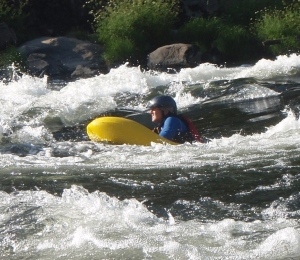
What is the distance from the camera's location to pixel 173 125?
9.33 m

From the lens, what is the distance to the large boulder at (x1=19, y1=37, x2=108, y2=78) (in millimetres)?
17672

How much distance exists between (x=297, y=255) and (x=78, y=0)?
1676 cm

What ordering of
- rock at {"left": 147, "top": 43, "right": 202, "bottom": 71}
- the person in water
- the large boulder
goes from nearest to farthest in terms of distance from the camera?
the person in water
rock at {"left": 147, "top": 43, "right": 202, "bottom": 71}
the large boulder

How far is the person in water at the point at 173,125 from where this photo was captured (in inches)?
365

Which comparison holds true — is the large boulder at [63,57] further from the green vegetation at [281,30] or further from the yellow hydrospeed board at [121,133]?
the yellow hydrospeed board at [121,133]

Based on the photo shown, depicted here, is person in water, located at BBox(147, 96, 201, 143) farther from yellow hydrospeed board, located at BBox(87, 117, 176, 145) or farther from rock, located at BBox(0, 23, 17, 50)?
rock, located at BBox(0, 23, 17, 50)

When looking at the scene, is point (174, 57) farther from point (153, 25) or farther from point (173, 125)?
point (173, 125)

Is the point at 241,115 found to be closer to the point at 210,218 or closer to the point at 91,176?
the point at 91,176

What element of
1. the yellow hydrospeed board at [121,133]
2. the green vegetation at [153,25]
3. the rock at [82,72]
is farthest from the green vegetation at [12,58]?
the yellow hydrospeed board at [121,133]

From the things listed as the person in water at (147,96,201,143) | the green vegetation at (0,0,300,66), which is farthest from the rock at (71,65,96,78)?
the person in water at (147,96,201,143)

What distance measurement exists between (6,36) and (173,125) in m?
10.6

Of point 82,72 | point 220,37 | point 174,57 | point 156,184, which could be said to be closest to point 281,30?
point 220,37

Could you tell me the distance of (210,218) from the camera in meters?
6.38

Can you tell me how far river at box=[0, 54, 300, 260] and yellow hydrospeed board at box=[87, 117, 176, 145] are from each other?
11 cm
